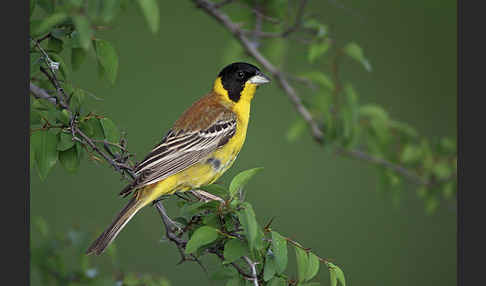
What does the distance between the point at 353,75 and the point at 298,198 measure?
1.88m

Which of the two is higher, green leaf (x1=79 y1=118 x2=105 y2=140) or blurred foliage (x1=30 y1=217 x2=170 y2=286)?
green leaf (x1=79 y1=118 x2=105 y2=140)

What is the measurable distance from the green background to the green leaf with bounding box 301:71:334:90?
6.35 ft

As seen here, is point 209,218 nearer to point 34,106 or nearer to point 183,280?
point 34,106

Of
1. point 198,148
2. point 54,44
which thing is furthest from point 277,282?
point 54,44

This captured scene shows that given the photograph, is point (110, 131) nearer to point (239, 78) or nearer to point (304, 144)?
point (239, 78)

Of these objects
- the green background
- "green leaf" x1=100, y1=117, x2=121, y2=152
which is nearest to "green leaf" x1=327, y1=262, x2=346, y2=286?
"green leaf" x1=100, y1=117, x2=121, y2=152

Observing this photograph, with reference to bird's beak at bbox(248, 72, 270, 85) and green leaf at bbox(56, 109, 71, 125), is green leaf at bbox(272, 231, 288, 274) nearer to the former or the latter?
green leaf at bbox(56, 109, 71, 125)

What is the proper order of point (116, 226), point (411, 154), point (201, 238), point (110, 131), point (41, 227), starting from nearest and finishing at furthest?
point (201, 238)
point (110, 131)
point (116, 226)
point (41, 227)
point (411, 154)

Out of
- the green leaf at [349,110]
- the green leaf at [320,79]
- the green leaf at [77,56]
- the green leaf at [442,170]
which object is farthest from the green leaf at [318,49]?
the green leaf at [77,56]

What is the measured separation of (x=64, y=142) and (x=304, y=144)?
5.45m

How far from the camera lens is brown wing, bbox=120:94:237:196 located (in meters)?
3.24

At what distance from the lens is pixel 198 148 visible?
11.7 ft

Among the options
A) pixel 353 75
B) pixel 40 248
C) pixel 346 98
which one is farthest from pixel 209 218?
pixel 353 75

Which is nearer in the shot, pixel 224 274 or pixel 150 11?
pixel 150 11
